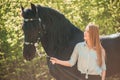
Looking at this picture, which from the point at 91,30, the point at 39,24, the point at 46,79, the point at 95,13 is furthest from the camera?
the point at 46,79

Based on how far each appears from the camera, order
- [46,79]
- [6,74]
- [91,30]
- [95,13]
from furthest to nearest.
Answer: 1. [6,74]
2. [46,79]
3. [95,13]
4. [91,30]

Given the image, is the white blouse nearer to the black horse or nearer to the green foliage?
the black horse

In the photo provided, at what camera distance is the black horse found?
6102 millimetres

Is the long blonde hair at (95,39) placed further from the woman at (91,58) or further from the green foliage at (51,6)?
the green foliage at (51,6)

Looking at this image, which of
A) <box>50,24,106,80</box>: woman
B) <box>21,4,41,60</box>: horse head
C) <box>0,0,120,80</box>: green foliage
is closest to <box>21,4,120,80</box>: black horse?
<box>21,4,41,60</box>: horse head

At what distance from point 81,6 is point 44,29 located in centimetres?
310

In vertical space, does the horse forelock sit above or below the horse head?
below

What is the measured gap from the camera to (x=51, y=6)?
363 inches

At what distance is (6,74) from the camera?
11734mm

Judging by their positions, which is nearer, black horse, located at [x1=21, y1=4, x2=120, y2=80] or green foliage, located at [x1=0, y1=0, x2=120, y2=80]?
black horse, located at [x1=21, y1=4, x2=120, y2=80]

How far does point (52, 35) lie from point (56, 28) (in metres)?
0.14

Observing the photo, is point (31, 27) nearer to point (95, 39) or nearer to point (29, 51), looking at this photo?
point (29, 51)

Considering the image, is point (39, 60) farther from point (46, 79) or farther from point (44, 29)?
point (44, 29)

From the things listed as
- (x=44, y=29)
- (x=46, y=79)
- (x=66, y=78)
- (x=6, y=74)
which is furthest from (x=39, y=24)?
(x=6, y=74)
